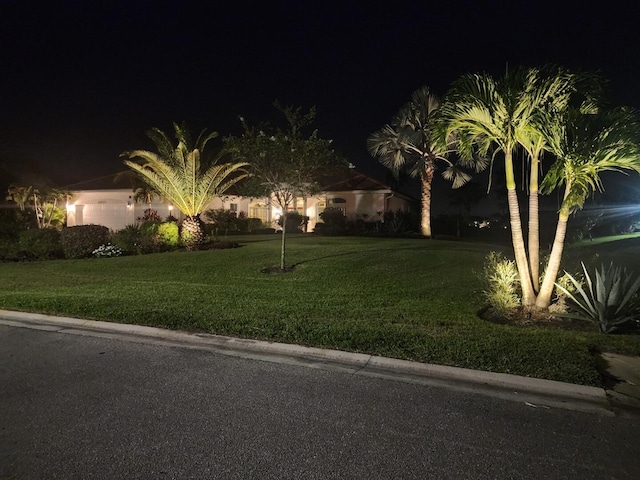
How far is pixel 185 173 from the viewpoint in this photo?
683 inches

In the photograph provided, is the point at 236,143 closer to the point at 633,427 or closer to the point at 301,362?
the point at 301,362

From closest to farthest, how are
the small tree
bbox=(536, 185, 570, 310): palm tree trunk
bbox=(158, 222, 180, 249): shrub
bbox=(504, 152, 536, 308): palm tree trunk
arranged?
bbox=(536, 185, 570, 310): palm tree trunk
bbox=(504, 152, 536, 308): palm tree trunk
the small tree
bbox=(158, 222, 180, 249): shrub

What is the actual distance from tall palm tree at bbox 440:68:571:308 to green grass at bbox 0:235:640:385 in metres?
1.96

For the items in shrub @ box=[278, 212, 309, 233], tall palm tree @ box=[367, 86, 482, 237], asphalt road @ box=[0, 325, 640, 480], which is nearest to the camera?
asphalt road @ box=[0, 325, 640, 480]

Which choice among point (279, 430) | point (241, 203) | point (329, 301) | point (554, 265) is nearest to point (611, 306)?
point (554, 265)

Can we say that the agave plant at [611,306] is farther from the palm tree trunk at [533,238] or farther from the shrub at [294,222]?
the shrub at [294,222]

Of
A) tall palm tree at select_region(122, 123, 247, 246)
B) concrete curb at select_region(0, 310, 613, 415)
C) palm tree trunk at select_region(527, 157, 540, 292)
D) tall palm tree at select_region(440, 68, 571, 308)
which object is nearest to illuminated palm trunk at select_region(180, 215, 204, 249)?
tall palm tree at select_region(122, 123, 247, 246)

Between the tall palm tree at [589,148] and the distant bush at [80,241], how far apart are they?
49.7ft

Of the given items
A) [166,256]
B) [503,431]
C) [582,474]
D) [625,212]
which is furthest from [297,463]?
[625,212]

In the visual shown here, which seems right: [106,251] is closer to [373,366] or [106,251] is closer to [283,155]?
[283,155]

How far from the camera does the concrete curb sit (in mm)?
4461

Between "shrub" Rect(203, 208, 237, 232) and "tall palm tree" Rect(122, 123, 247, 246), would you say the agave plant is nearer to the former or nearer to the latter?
"tall palm tree" Rect(122, 123, 247, 246)

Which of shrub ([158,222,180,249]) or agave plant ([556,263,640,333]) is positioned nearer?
agave plant ([556,263,640,333])

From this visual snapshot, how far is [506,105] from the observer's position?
7258mm
